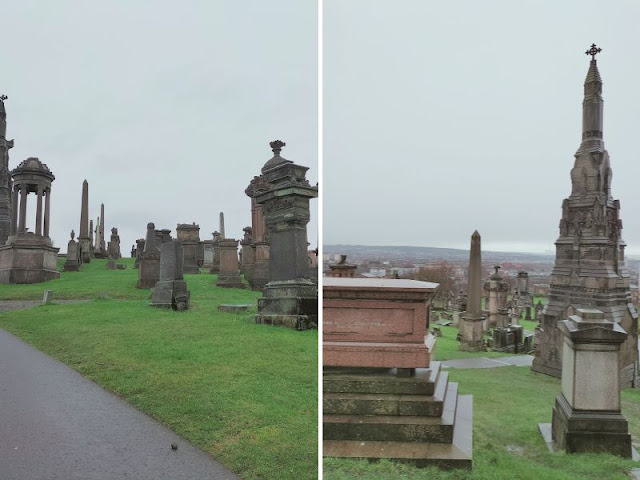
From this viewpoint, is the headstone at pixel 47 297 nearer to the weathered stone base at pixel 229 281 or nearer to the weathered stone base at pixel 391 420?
the weathered stone base at pixel 229 281

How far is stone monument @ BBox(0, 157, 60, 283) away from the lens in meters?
7.28

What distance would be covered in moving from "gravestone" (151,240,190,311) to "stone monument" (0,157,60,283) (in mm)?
1750

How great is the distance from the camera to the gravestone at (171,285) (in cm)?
802

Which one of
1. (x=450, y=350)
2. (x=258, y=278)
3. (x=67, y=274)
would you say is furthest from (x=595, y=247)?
(x=67, y=274)

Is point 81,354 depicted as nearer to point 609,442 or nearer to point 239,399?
point 239,399

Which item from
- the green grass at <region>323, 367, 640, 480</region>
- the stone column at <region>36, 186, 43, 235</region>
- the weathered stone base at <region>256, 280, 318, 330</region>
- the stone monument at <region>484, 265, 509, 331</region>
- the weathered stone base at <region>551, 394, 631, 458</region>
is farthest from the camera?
the stone monument at <region>484, 265, 509, 331</region>

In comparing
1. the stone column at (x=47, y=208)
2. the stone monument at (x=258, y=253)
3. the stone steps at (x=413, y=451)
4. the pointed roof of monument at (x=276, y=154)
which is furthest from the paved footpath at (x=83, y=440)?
the pointed roof of monument at (x=276, y=154)

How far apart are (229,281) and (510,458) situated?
31.1 feet

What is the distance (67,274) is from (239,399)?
7.88 m

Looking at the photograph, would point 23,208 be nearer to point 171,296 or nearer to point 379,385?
point 171,296

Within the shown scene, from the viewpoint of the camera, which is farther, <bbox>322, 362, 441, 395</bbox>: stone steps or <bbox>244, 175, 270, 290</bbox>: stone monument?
<bbox>244, 175, 270, 290</bbox>: stone monument

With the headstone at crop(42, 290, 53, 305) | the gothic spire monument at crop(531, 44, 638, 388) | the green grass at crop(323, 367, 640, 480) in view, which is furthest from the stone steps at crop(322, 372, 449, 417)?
the gothic spire monument at crop(531, 44, 638, 388)

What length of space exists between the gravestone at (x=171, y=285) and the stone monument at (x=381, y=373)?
5.38 meters

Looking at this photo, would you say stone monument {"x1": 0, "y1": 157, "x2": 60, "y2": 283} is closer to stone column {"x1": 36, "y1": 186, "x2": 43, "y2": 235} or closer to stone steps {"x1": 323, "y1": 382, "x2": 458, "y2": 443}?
stone column {"x1": 36, "y1": 186, "x2": 43, "y2": 235}
